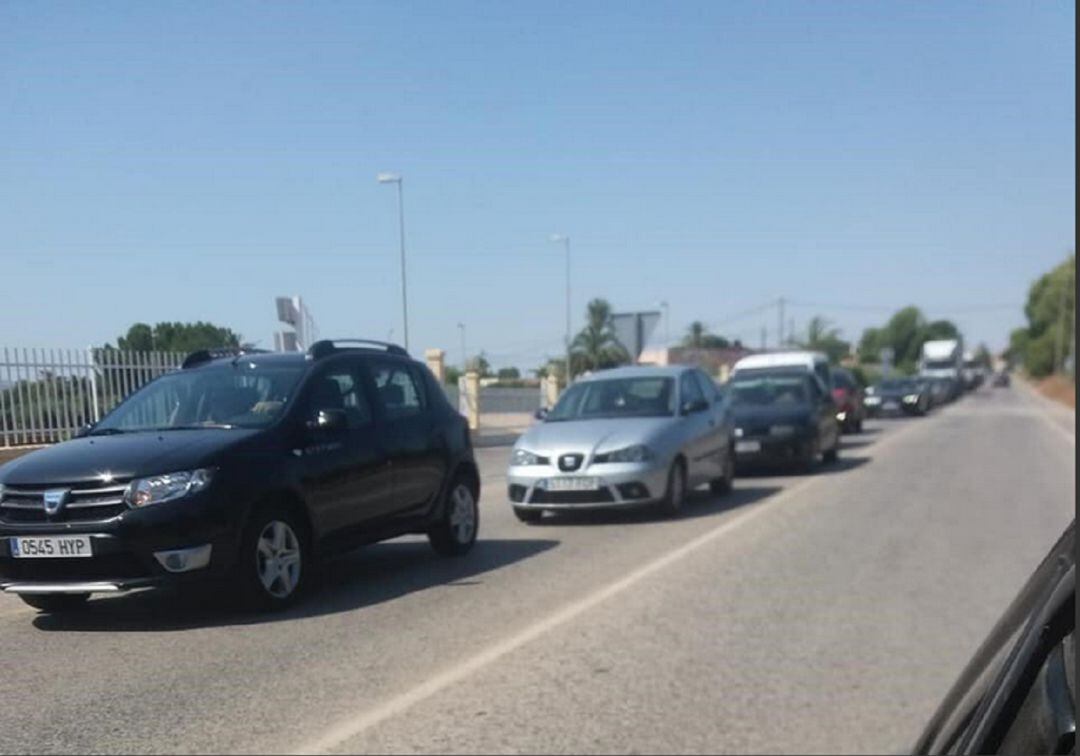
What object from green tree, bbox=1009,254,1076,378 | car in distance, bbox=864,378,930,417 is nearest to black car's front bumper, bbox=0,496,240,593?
car in distance, bbox=864,378,930,417

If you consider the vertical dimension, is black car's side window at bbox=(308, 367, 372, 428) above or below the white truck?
above

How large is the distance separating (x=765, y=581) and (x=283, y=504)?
16.1 feet

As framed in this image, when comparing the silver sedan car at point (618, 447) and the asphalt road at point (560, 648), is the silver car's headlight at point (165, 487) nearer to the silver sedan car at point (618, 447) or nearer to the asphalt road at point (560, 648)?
the asphalt road at point (560, 648)

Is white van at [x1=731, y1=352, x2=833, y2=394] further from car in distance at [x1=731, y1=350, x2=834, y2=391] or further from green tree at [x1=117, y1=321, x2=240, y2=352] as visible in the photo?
green tree at [x1=117, y1=321, x2=240, y2=352]

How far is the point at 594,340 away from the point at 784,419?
9812 mm

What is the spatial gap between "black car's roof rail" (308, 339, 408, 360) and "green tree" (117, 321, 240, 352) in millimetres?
408

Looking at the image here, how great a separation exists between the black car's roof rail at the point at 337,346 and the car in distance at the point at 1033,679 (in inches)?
73.4

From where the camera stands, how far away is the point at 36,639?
239cm

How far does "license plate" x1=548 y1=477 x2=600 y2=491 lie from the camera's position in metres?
10.9

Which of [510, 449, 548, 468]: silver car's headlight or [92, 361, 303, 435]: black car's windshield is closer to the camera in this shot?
[92, 361, 303, 435]: black car's windshield

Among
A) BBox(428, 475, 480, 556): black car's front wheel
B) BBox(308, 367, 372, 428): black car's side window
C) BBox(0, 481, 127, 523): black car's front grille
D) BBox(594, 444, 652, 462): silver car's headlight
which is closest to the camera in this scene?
BBox(0, 481, 127, 523): black car's front grille

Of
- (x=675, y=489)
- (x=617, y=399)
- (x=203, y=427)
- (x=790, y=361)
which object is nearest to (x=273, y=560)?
(x=203, y=427)

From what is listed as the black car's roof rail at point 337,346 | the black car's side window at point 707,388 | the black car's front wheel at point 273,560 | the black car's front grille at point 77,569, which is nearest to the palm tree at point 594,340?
the black car's front wheel at point 273,560

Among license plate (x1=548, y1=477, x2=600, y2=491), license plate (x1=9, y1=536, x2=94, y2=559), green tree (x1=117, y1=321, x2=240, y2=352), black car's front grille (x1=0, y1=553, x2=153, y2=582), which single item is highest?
green tree (x1=117, y1=321, x2=240, y2=352)
